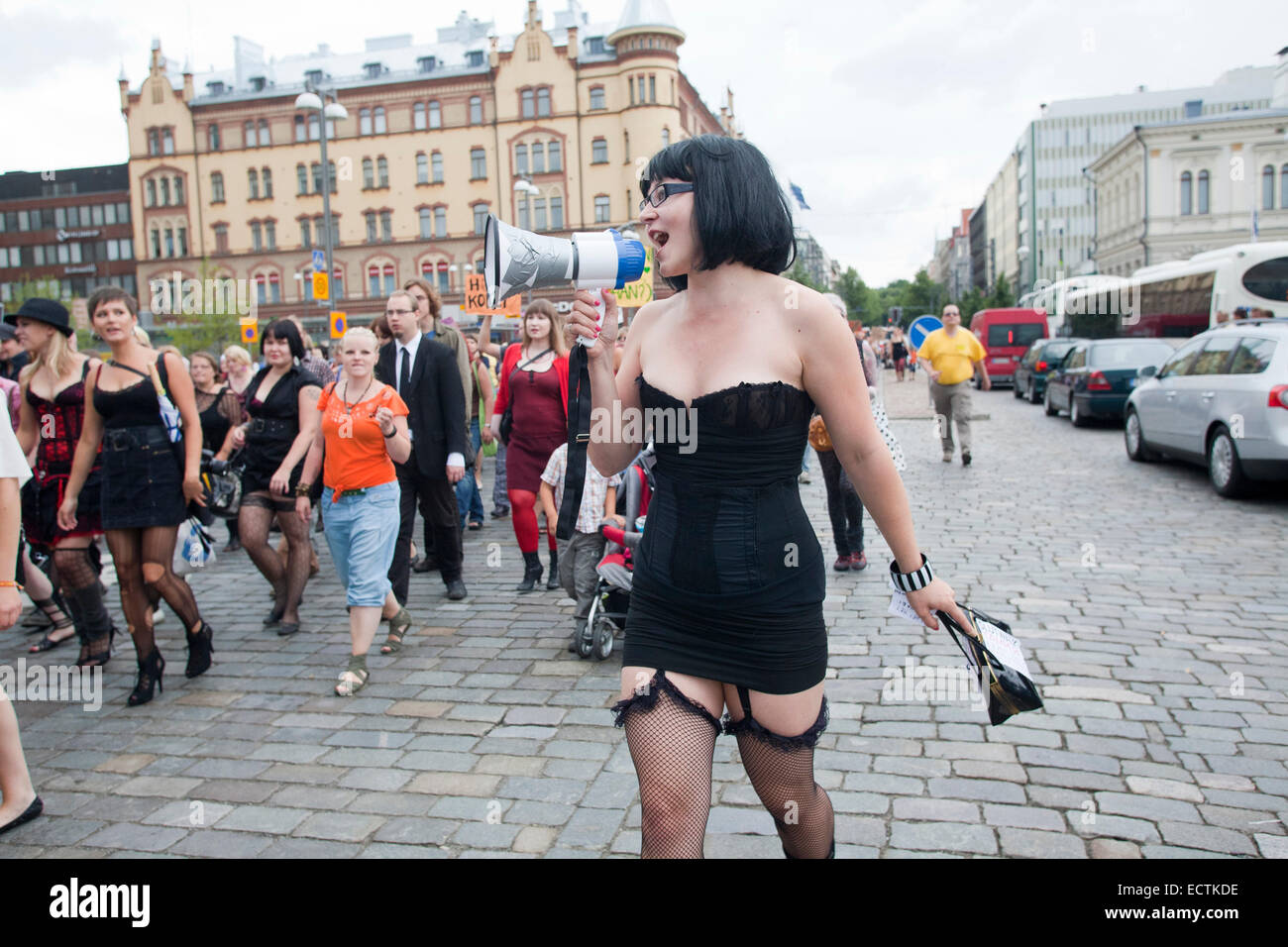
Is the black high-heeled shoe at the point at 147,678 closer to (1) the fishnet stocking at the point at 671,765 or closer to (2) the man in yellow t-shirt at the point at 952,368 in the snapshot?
(1) the fishnet stocking at the point at 671,765

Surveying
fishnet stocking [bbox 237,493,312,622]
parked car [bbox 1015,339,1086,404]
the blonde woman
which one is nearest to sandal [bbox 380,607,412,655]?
fishnet stocking [bbox 237,493,312,622]

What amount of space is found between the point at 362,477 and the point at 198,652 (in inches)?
51.7

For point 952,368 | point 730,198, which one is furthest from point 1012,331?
point 730,198

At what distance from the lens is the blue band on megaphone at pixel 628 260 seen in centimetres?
251

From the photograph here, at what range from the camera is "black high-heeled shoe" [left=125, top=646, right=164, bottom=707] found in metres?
5.24

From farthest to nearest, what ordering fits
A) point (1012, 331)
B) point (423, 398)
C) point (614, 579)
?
point (1012, 331) < point (423, 398) < point (614, 579)

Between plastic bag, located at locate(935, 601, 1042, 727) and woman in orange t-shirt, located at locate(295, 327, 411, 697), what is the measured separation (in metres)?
3.73

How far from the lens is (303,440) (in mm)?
6328

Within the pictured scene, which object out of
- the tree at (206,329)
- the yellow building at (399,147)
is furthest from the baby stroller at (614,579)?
the tree at (206,329)

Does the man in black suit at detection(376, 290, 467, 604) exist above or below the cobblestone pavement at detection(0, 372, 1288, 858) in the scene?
above

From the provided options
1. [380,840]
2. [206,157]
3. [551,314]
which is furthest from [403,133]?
[380,840]

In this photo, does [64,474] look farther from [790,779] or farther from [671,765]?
[790,779]

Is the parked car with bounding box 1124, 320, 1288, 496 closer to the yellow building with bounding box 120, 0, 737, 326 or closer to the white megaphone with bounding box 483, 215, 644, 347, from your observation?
the white megaphone with bounding box 483, 215, 644, 347

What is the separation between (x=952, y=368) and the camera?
1306 centimetres
